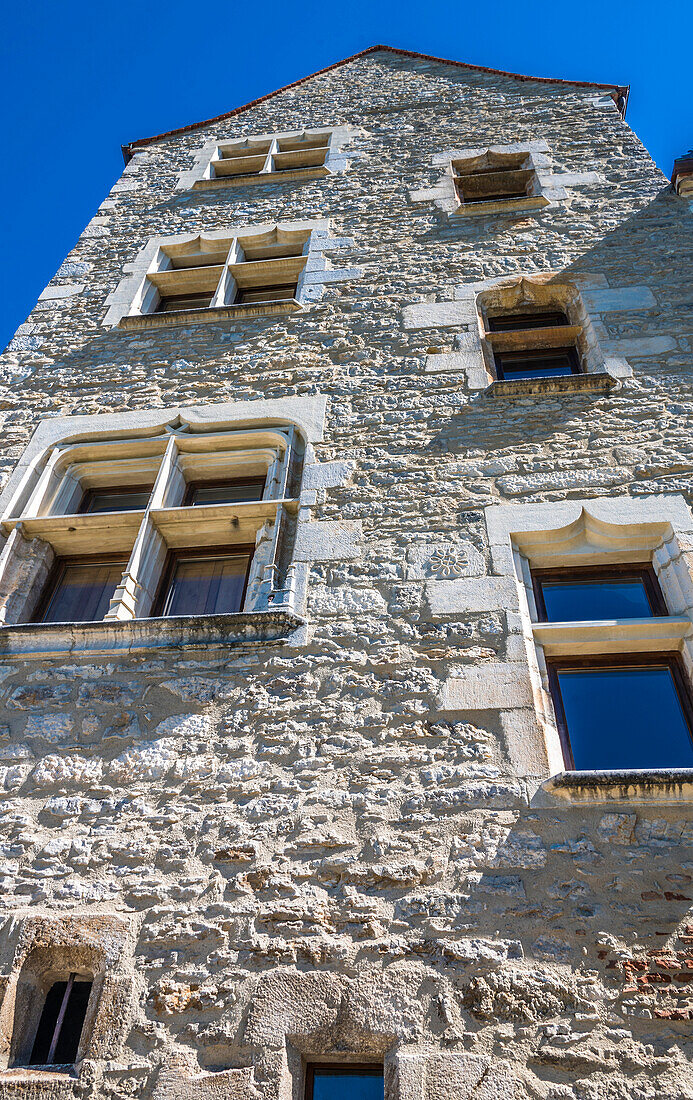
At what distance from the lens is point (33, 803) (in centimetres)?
328

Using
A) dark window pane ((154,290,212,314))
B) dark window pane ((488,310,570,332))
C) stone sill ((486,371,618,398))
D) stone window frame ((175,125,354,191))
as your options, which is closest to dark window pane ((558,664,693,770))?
stone sill ((486,371,618,398))

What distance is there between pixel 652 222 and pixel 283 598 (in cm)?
430

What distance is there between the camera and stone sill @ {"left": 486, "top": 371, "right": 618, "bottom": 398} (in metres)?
4.72

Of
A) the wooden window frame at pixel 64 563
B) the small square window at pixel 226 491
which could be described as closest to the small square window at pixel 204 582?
the wooden window frame at pixel 64 563

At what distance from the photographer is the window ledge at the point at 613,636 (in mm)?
3588

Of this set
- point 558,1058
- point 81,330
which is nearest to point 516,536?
point 558,1058

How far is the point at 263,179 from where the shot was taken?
7766 millimetres

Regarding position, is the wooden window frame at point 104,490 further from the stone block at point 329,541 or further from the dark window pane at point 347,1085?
the dark window pane at point 347,1085

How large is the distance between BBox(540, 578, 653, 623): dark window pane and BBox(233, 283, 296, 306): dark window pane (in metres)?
3.75

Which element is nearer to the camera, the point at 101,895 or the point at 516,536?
the point at 101,895

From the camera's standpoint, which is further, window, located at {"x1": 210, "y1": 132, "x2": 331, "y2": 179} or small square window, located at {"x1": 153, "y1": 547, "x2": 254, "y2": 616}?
window, located at {"x1": 210, "y1": 132, "x2": 331, "y2": 179}

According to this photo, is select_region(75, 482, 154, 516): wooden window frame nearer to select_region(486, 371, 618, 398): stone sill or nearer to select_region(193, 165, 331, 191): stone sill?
select_region(486, 371, 618, 398): stone sill

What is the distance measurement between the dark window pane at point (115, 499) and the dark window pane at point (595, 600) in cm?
243

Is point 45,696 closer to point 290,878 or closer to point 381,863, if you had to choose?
point 290,878
